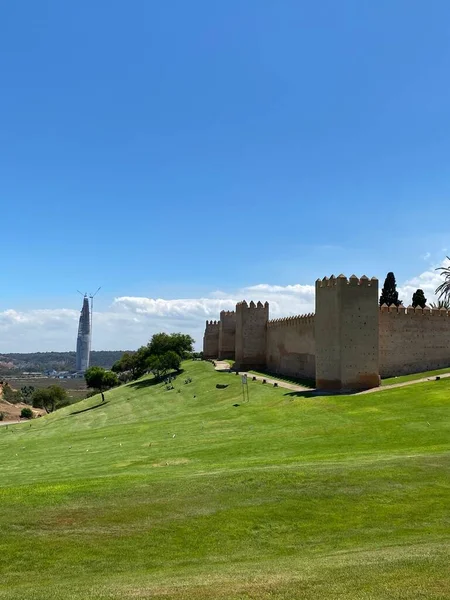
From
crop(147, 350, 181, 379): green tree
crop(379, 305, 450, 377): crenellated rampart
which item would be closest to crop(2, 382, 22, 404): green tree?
crop(147, 350, 181, 379): green tree

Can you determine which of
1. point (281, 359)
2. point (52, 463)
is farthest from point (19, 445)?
point (281, 359)

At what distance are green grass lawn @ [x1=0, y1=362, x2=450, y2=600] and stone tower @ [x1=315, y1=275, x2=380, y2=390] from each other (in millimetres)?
11663

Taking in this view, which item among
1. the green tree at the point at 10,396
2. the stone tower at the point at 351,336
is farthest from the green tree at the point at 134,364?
the stone tower at the point at 351,336

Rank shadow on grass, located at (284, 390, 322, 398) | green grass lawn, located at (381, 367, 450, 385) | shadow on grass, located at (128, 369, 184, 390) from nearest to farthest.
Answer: shadow on grass, located at (284, 390, 322, 398), green grass lawn, located at (381, 367, 450, 385), shadow on grass, located at (128, 369, 184, 390)

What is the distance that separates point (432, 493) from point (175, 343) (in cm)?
6320

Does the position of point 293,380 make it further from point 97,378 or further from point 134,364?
point 134,364

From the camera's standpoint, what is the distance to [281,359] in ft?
176

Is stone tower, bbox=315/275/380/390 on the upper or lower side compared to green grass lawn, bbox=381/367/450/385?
upper

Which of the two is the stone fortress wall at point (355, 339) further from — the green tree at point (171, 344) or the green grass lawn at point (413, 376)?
the green tree at point (171, 344)

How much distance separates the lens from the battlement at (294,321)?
1863 inches

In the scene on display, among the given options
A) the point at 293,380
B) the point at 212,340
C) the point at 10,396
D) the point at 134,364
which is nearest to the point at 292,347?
the point at 293,380

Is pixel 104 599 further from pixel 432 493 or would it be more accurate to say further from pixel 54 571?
pixel 432 493

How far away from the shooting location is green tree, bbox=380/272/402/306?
2206 inches

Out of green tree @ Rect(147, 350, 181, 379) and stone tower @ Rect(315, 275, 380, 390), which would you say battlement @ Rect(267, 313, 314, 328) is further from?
green tree @ Rect(147, 350, 181, 379)
